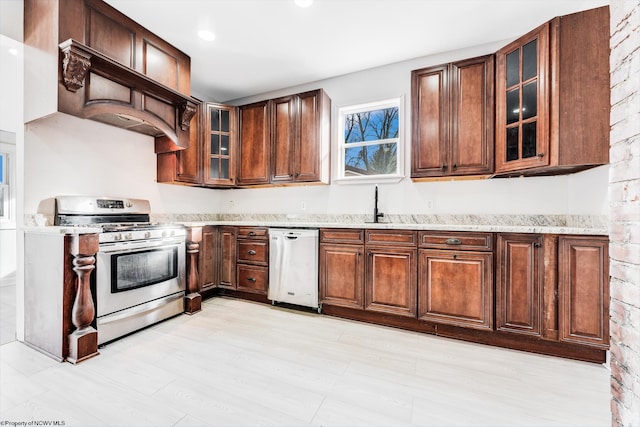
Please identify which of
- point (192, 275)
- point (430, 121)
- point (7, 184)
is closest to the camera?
point (430, 121)

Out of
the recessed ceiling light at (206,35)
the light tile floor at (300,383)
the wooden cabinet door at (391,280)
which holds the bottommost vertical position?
the light tile floor at (300,383)

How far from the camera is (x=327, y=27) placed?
264 centimetres

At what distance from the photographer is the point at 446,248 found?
247cm

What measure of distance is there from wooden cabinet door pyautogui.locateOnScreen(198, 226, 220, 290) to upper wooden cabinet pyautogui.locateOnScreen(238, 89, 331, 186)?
0.79m

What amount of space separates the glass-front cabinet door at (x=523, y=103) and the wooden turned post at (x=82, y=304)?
11.2ft

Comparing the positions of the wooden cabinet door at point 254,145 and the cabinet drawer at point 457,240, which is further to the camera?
the wooden cabinet door at point 254,145

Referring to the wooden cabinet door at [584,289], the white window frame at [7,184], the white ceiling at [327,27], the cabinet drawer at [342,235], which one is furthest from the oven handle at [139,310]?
the white window frame at [7,184]

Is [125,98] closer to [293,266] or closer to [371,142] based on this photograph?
[293,266]

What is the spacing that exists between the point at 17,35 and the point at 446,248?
4.15 metres

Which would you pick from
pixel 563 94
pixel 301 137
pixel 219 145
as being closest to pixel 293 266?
pixel 301 137

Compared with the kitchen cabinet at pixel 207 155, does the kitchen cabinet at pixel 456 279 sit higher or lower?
lower

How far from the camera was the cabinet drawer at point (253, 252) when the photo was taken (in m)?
3.32

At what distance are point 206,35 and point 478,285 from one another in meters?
3.40

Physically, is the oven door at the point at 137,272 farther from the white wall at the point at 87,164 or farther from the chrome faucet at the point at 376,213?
the chrome faucet at the point at 376,213
